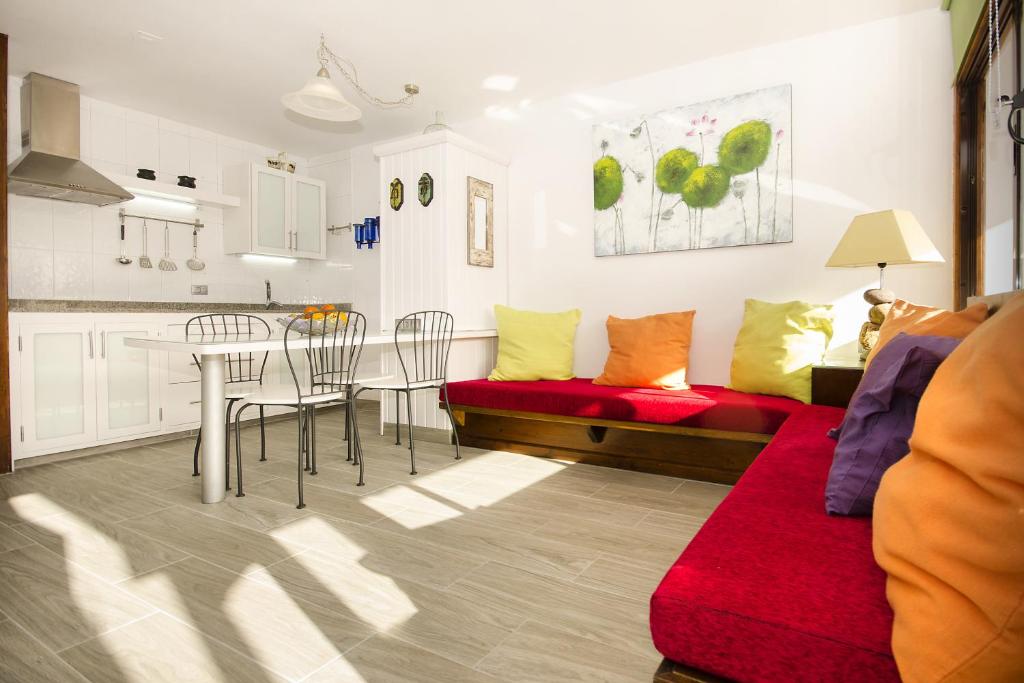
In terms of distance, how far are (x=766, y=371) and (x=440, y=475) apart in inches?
75.9

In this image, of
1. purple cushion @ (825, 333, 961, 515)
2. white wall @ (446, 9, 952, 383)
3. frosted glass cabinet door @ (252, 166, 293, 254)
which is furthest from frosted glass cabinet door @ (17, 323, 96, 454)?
purple cushion @ (825, 333, 961, 515)

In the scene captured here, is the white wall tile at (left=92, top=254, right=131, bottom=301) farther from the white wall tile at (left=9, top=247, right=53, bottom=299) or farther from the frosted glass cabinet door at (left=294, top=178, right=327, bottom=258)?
the frosted glass cabinet door at (left=294, top=178, right=327, bottom=258)

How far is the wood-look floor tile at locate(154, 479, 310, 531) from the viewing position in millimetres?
2461

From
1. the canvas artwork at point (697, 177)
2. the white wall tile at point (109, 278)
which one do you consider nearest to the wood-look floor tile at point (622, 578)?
the canvas artwork at point (697, 177)

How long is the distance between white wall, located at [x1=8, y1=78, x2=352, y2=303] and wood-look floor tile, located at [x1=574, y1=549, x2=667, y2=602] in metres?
4.53

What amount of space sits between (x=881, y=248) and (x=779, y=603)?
2393mm

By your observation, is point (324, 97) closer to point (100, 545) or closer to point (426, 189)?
point (426, 189)

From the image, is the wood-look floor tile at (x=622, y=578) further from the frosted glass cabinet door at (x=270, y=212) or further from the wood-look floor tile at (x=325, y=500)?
the frosted glass cabinet door at (x=270, y=212)

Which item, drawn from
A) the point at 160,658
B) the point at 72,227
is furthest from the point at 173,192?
the point at 160,658

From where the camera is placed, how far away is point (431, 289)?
413 centimetres

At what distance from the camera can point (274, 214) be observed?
5.35 meters

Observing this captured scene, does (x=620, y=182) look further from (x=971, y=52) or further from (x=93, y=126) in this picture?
(x=93, y=126)

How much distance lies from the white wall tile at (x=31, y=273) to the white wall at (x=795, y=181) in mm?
3593

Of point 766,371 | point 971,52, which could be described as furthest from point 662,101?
point 766,371
